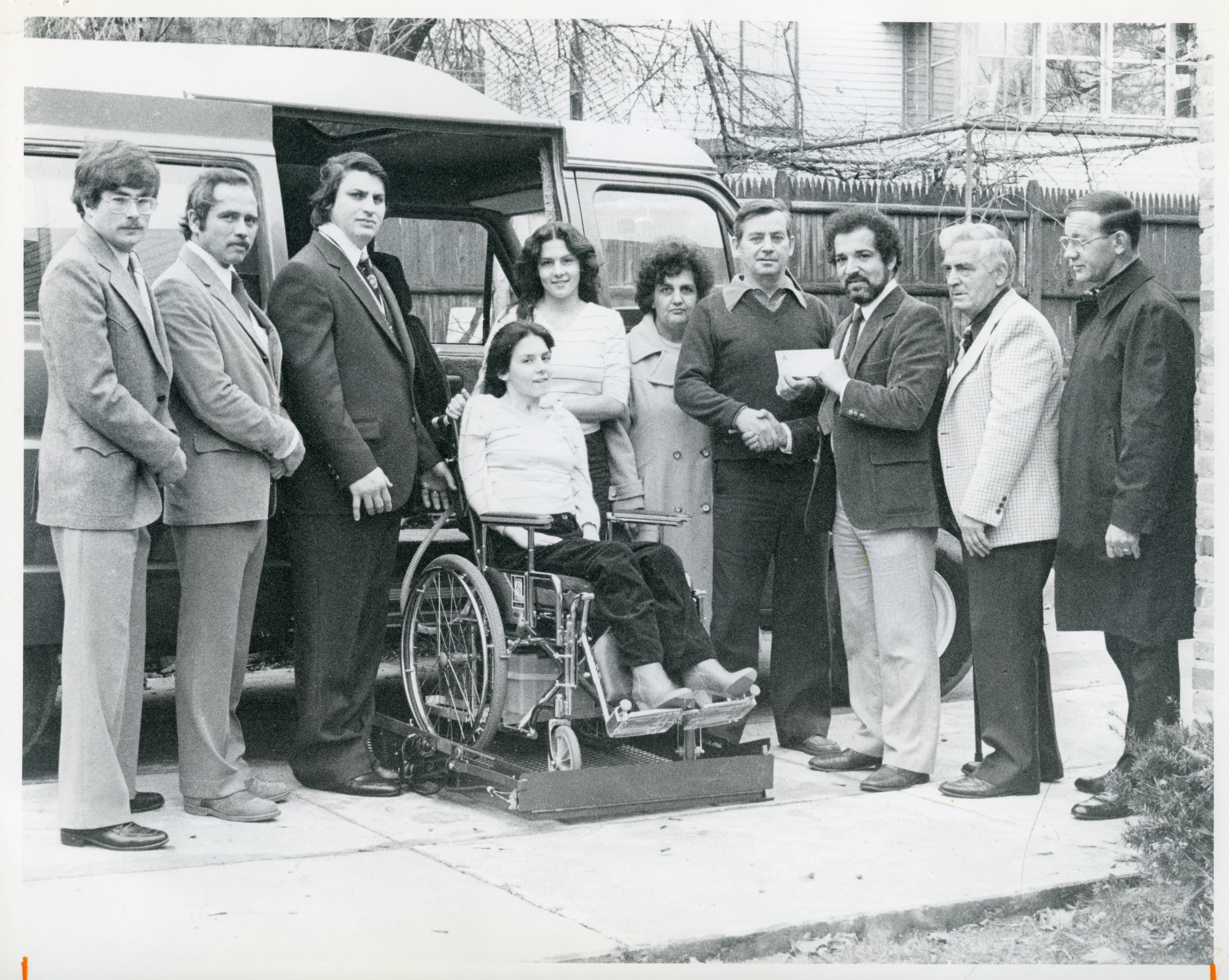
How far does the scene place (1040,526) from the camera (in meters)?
5.12

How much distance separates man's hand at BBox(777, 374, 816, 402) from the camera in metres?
5.61

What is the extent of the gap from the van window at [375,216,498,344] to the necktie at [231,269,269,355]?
2.09m

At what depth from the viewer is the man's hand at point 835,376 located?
5.30 m

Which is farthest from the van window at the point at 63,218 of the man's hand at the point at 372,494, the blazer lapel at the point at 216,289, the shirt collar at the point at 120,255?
the man's hand at the point at 372,494

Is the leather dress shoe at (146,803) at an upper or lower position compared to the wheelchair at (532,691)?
lower

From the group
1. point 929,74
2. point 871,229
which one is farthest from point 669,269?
point 929,74

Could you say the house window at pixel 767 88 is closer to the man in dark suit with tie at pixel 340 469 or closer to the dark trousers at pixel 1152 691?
the man in dark suit with tie at pixel 340 469

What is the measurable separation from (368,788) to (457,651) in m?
0.56

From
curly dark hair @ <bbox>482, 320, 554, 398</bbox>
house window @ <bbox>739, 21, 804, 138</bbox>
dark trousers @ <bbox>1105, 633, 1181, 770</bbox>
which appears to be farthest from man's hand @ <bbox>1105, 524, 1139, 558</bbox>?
house window @ <bbox>739, 21, 804, 138</bbox>

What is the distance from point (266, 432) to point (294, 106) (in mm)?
1461

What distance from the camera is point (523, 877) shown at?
13.9 ft

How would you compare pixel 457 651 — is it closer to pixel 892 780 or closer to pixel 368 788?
pixel 368 788

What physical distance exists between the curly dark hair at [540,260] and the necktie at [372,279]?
61cm

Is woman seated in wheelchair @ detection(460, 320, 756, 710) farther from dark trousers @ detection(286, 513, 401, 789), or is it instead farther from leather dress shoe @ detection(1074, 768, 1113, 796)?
leather dress shoe @ detection(1074, 768, 1113, 796)
